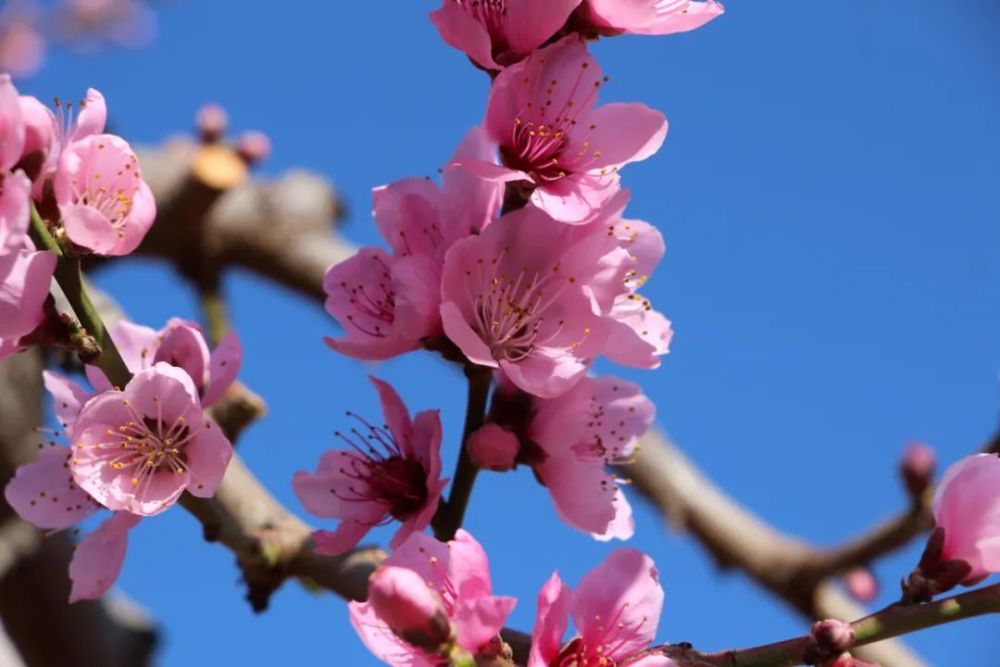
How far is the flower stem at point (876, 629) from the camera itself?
1.08 meters

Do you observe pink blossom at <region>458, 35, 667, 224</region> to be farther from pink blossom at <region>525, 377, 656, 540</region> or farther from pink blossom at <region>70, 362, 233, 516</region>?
pink blossom at <region>70, 362, 233, 516</region>

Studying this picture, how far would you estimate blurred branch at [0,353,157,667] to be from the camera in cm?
222

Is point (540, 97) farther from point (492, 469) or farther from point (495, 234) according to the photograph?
point (492, 469)

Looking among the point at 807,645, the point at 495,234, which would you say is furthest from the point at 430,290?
the point at 807,645

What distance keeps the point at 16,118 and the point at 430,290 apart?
430 mm

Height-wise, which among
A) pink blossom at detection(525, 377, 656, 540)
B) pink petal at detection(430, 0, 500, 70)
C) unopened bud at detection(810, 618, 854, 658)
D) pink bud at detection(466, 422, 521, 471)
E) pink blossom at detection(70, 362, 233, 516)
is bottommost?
pink blossom at detection(70, 362, 233, 516)

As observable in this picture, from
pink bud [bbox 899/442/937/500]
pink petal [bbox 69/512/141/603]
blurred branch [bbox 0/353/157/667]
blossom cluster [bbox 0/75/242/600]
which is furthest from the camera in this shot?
pink bud [bbox 899/442/937/500]

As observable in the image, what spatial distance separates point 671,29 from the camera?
1.29 metres

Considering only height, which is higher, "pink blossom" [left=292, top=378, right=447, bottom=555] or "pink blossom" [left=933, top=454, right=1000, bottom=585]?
"pink blossom" [left=933, top=454, right=1000, bottom=585]

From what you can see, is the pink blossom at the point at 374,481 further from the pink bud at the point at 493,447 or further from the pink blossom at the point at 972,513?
the pink blossom at the point at 972,513

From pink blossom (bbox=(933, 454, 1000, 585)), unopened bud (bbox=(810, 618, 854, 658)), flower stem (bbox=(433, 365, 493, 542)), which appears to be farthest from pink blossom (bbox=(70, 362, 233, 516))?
pink blossom (bbox=(933, 454, 1000, 585))

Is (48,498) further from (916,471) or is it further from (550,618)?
(916,471)

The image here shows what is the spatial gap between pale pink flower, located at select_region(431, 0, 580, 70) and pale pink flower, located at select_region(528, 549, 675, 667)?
21.1 inches

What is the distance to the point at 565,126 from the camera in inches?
52.0
